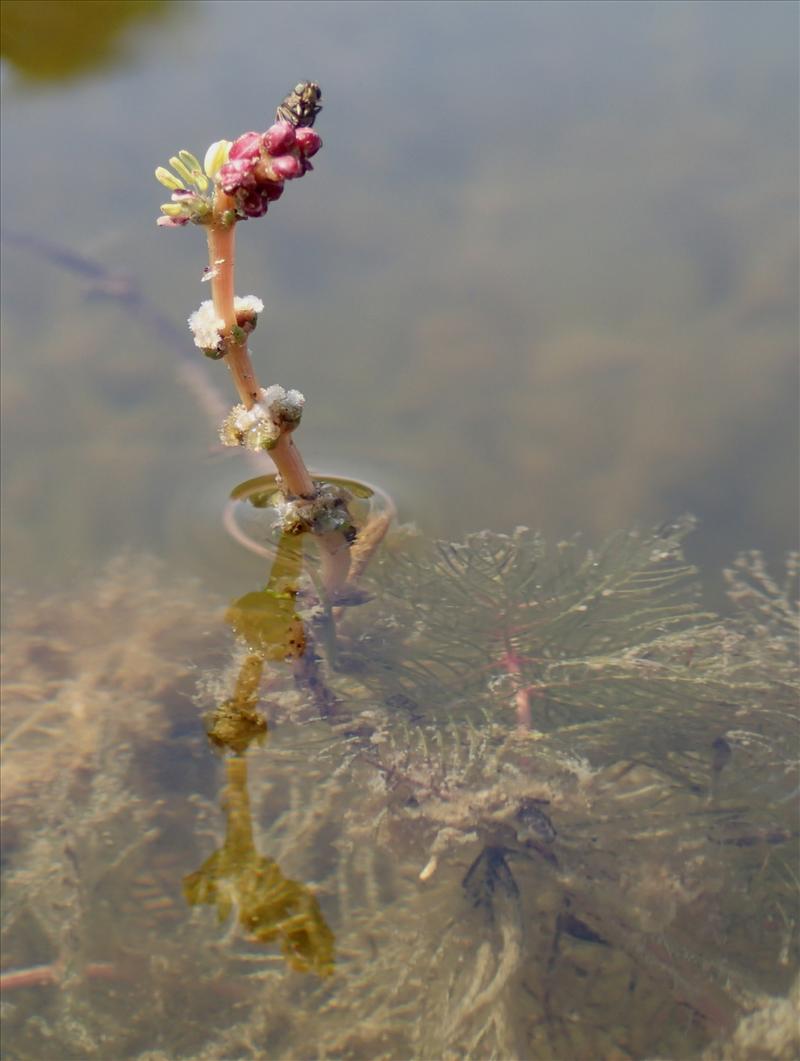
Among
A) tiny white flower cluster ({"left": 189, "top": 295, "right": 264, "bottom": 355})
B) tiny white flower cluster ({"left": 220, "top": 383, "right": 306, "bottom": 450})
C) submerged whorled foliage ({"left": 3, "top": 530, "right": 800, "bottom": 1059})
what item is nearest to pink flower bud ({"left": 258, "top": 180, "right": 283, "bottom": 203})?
tiny white flower cluster ({"left": 189, "top": 295, "right": 264, "bottom": 355})

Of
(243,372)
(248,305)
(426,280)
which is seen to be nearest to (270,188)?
(248,305)

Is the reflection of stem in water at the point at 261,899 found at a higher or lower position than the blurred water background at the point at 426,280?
lower

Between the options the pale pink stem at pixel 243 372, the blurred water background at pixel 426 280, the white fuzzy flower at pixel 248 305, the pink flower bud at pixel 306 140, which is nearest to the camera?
the pink flower bud at pixel 306 140

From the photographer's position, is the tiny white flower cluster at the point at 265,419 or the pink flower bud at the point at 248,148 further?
the tiny white flower cluster at the point at 265,419

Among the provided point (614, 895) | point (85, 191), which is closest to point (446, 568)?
point (614, 895)

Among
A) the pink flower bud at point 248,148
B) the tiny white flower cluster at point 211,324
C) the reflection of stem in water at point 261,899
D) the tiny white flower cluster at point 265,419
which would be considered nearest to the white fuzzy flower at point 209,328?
the tiny white flower cluster at point 211,324

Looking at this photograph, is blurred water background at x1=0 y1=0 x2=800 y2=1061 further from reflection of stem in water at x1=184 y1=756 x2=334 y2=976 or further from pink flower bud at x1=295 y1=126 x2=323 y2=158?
pink flower bud at x1=295 y1=126 x2=323 y2=158

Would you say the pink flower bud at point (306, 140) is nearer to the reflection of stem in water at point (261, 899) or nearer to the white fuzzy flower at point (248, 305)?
the white fuzzy flower at point (248, 305)
